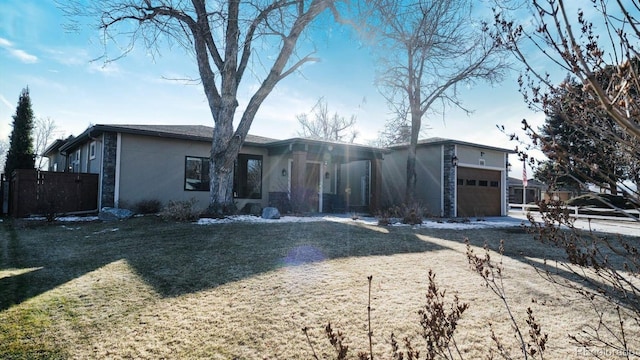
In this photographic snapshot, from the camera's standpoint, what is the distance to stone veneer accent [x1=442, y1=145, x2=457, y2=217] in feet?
49.0

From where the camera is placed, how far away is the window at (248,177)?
13664mm

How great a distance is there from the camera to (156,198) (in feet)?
39.0

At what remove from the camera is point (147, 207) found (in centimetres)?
1141

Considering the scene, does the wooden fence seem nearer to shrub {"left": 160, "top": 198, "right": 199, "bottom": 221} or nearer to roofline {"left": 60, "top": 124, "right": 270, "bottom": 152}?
roofline {"left": 60, "top": 124, "right": 270, "bottom": 152}

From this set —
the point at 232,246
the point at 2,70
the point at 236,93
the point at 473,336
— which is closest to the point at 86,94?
the point at 2,70

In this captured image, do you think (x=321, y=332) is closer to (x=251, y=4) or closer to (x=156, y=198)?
(x=251, y=4)

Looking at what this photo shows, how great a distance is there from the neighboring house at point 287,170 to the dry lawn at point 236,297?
5.09m

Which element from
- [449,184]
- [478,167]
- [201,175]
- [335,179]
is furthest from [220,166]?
[478,167]

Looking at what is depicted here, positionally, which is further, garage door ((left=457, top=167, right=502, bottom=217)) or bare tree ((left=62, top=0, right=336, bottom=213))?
garage door ((left=457, top=167, right=502, bottom=217))

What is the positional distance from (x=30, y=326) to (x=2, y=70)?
47.5 feet

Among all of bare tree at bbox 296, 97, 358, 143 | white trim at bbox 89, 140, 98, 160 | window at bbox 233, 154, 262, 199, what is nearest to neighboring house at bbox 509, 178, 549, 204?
bare tree at bbox 296, 97, 358, 143

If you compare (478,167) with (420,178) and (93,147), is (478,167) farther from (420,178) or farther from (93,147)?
(93,147)

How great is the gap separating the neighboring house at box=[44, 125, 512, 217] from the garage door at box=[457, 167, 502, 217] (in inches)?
1.9

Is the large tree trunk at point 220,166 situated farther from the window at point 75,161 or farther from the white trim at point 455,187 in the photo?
the white trim at point 455,187
